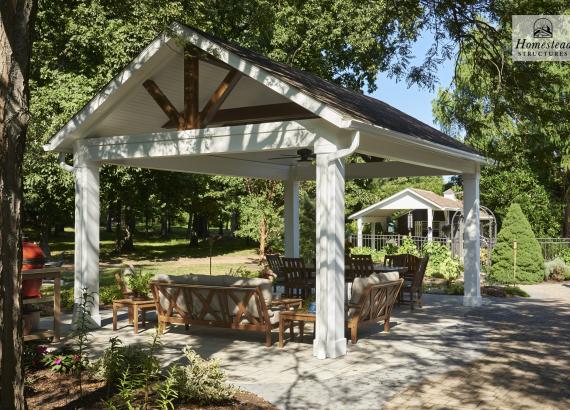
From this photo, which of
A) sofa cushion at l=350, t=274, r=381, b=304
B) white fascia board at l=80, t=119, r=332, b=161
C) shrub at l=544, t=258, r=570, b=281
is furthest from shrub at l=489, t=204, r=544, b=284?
white fascia board at l=80, t=119, r=332, b=161

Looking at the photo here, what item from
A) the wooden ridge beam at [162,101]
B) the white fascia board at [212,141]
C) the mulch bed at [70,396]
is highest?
the wooden ridge beam at [162,101]

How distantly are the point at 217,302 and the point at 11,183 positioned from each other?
512cm

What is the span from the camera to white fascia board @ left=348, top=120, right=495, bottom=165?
27.5ft

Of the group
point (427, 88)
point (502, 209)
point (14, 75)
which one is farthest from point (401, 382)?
point (502, 209)

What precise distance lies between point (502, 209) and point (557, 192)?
436cm

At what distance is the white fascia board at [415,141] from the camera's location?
8395mm

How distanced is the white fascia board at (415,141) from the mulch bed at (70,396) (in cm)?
380

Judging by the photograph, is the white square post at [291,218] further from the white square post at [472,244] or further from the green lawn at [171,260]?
the white square post at [472,244]

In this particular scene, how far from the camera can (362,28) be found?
23969mm

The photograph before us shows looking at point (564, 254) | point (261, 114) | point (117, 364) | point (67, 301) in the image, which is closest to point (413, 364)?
point (117, 364)

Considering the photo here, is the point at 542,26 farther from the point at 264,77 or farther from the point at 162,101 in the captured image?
the point at 162,101

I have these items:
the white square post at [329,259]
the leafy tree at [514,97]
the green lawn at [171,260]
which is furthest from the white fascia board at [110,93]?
the green lawn at [171,260]

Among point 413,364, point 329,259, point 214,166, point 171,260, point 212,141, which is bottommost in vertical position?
point 413,364

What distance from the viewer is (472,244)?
13531 mm
